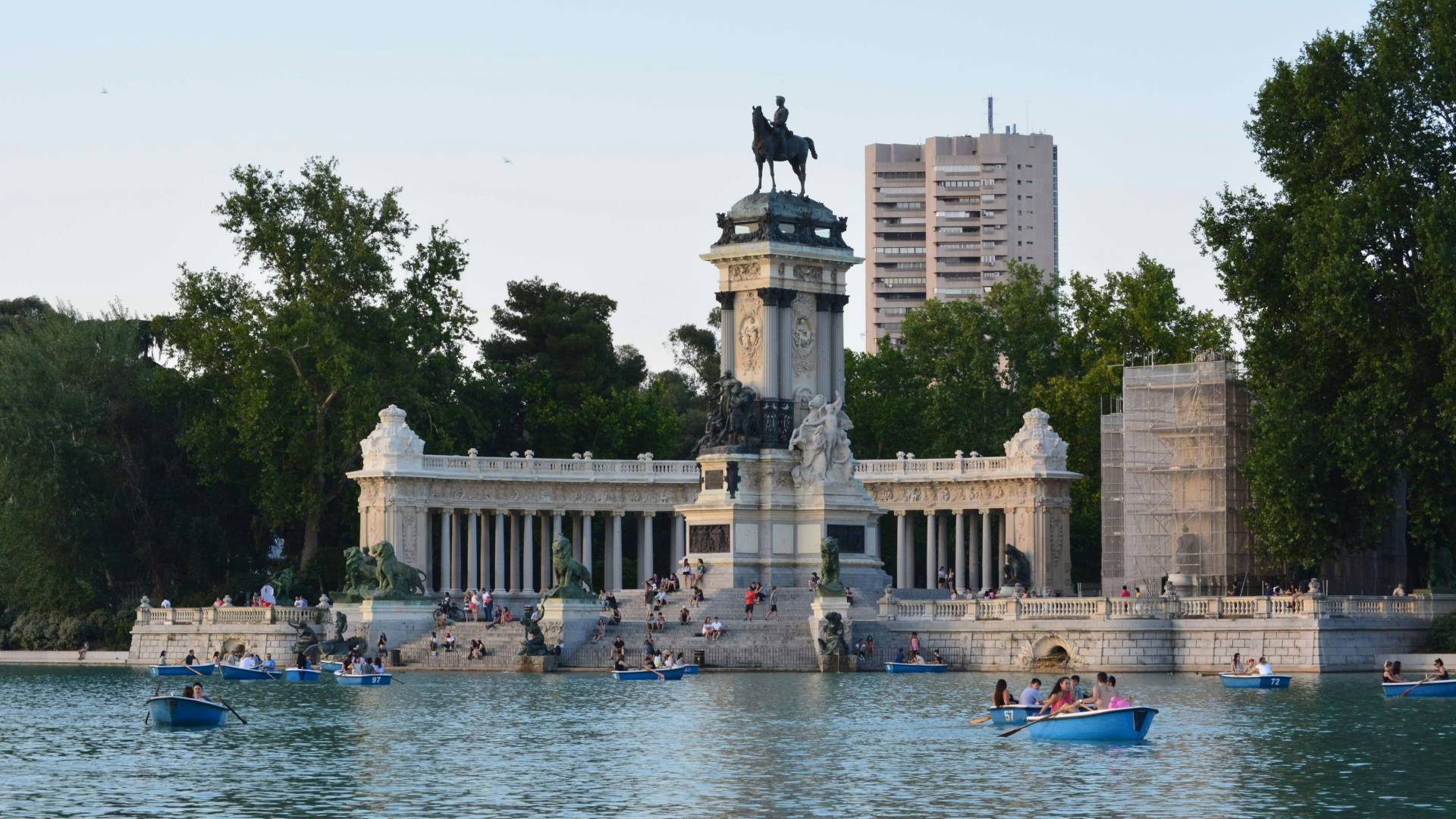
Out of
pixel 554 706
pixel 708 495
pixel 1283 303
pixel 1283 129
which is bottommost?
pixel 554 706

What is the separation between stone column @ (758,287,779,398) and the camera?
78.1 metres

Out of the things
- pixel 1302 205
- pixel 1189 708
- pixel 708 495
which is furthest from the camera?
pixel 708 495

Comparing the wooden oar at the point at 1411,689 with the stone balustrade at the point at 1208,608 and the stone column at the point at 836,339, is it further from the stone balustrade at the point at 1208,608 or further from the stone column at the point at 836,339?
the stone column at the point at 836,339

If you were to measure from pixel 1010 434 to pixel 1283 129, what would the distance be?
34.9 metres

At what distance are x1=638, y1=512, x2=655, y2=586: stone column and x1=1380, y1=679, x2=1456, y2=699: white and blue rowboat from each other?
40883mm

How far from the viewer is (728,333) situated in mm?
79312

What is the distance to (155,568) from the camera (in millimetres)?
95438

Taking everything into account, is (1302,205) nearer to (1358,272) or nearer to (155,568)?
(1358,272)

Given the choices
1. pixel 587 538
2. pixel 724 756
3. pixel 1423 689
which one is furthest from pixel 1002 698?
pixel 587 538

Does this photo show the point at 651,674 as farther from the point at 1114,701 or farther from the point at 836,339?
the point at 1114,701

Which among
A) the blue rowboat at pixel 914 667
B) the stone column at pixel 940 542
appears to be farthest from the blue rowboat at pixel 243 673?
the stone column at pixel 940 542

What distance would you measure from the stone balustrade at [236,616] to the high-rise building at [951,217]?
107 metres

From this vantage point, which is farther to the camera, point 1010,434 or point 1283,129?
point 1010,434

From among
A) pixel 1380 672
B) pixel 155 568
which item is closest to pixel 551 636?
pixel 1380 672
